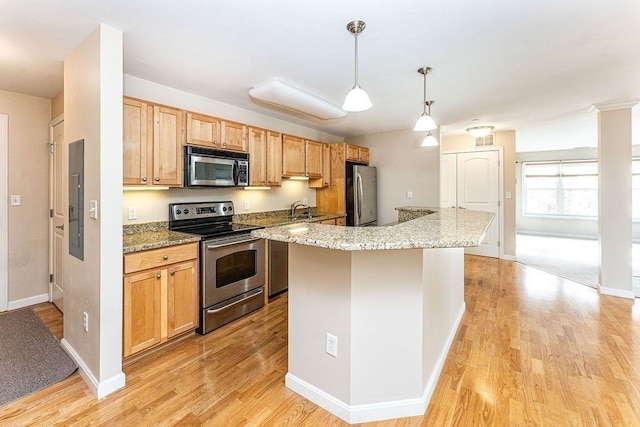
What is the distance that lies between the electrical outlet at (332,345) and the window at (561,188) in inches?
360

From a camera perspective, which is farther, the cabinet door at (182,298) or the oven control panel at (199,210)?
the oven control panel at (199,210)

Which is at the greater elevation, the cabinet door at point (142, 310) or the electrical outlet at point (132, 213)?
the electrical outlet at point (132, 213)

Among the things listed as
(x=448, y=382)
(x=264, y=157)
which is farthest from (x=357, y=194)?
(x=448, y=382)

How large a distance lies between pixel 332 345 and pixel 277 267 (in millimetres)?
1905

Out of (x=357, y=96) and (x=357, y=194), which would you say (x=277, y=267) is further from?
(x=357, y=96)

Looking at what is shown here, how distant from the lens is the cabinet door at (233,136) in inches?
124

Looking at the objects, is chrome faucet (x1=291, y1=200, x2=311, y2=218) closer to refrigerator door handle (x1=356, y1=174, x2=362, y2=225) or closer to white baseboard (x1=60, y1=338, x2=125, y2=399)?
refrigerator door handle (x1=356, y1=174, x2=362, y2=225)

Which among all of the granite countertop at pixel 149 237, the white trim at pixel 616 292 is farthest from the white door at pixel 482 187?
the granite countertop at pixel 149 237

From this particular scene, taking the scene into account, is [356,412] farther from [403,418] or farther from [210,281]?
[210,281]

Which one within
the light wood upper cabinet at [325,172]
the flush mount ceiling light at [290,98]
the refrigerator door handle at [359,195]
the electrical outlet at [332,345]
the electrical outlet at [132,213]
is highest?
the flush mount ceiling light at [290,98]

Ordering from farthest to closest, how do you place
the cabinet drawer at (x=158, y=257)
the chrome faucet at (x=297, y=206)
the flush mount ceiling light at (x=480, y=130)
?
1. the flush mount ceiling light at (x=480, y=130)
2. the chrome faucet at (x=297, y=206)
3. the cabinet drawer at (x=158, y=257)

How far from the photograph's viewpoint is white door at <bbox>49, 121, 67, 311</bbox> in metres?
3.22

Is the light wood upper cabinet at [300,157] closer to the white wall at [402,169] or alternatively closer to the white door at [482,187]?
the white wall at [402,169]

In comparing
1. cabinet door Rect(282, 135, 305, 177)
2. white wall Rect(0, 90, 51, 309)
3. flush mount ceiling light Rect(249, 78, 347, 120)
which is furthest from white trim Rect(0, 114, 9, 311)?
cabinet door Rect(282, 135, 305, 177)
